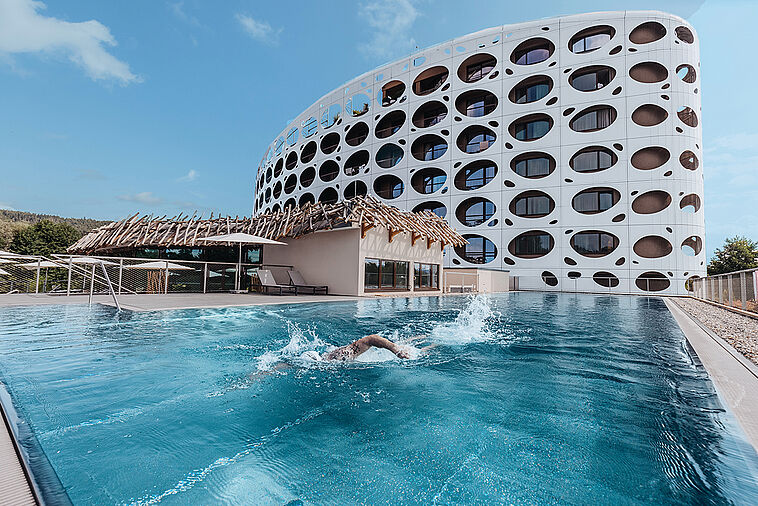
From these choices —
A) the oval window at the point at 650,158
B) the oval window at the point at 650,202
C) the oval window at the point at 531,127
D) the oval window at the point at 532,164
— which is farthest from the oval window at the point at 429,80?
the oval window at the point at 650,202

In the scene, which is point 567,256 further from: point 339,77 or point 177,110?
point 177,110

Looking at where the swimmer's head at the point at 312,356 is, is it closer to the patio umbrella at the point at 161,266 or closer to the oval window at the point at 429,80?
the patio umbrella at the point at 161,266

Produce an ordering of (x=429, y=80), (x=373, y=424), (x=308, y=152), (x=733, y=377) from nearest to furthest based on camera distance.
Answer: (x=373, y=424)
(x=733, y=377)
(x=429, y=80)
(x=308, y=152)

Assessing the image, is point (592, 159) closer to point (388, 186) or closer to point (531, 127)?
point (531, 127)

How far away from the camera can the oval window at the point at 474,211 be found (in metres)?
A: 26.1

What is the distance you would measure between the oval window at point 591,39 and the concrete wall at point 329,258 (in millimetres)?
21082

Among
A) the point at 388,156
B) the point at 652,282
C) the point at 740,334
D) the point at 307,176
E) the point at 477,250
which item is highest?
the point at 388,156

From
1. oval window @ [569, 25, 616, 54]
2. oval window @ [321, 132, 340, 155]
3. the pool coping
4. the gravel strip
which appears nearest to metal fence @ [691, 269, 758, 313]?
the gravel strip

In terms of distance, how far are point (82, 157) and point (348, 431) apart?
62.7m

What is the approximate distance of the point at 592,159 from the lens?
945 inches

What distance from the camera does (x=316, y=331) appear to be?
6.77 meters

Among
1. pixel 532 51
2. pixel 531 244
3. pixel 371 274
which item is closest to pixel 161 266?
pixel 371 274

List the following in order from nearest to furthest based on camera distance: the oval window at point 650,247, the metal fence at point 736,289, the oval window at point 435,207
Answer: the metal fence at point 736,289 < the oval window at point 650,247 < the oval window at point 435,207

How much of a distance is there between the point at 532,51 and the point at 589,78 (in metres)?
4.33
